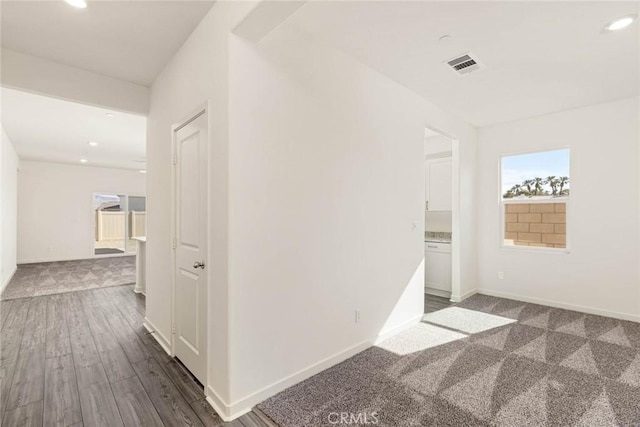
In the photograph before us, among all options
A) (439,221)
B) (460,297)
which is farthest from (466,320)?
(439,221)

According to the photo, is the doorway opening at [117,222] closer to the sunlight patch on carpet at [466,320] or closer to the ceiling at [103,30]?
the ceiling at [103,30]

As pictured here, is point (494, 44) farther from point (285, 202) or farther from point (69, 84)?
point (69, 84)

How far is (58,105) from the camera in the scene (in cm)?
395

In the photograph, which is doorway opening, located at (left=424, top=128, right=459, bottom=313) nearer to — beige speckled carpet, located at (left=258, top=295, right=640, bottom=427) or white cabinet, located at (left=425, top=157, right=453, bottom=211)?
white cabinet, located at (left=425, top=157, right=453, bottom=211)

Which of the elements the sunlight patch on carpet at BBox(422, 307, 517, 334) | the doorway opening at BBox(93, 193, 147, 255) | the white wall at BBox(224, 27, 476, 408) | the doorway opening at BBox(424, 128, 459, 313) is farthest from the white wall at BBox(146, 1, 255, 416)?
the doorway opening at BBox(93, 193, 147, 255)

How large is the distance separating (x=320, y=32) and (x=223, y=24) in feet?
2.57

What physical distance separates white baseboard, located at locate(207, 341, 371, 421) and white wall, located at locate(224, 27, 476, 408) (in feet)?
0.05

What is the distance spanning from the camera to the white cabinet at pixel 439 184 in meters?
5.15

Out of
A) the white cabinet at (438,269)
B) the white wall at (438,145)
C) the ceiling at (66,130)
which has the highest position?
the ceiling at (66,130)

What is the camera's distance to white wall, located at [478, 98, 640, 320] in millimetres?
3758

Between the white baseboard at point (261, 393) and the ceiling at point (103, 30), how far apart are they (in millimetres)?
2750

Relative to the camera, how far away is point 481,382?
2338mm

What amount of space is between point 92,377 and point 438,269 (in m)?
4.45

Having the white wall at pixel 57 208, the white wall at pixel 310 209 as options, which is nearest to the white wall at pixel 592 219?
the white wall at pixel 310 209
